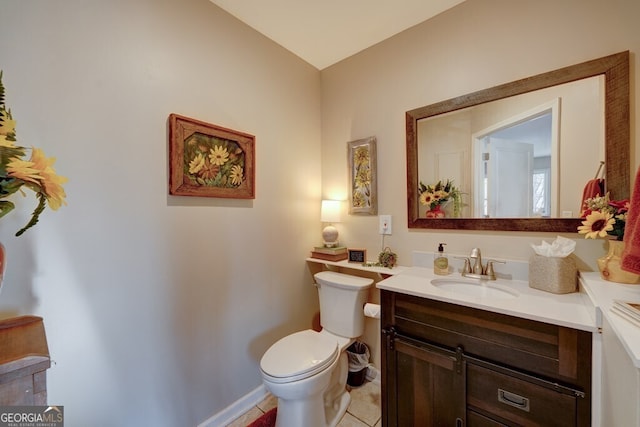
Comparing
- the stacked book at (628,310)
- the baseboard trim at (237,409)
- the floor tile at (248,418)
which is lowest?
the floor tile at (248,418)

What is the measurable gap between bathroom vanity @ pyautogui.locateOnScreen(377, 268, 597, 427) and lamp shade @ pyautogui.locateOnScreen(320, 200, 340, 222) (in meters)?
0.72

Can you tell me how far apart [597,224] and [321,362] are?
1348 millimetres

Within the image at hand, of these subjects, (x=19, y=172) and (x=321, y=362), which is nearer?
(x=19, y=172)

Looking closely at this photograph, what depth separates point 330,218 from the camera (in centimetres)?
196

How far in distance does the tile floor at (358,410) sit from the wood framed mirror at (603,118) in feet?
4.02

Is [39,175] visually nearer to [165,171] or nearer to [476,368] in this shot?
[165,171]

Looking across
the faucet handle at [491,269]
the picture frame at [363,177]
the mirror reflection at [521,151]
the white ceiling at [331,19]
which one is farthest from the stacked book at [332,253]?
the white ceiling at [331,19]

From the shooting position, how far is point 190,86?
53.7 inches

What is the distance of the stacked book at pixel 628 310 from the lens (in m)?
0.62

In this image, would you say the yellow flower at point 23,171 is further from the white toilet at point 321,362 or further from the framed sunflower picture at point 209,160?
the white toilet at point 321,362

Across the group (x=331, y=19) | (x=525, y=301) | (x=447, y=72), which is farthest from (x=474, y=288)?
(x=331, y=19)

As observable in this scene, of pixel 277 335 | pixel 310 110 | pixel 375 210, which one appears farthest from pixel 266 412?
pixel 310 110

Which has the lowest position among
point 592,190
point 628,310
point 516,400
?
point 516,400

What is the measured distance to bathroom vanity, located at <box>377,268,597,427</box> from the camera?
0.87m
